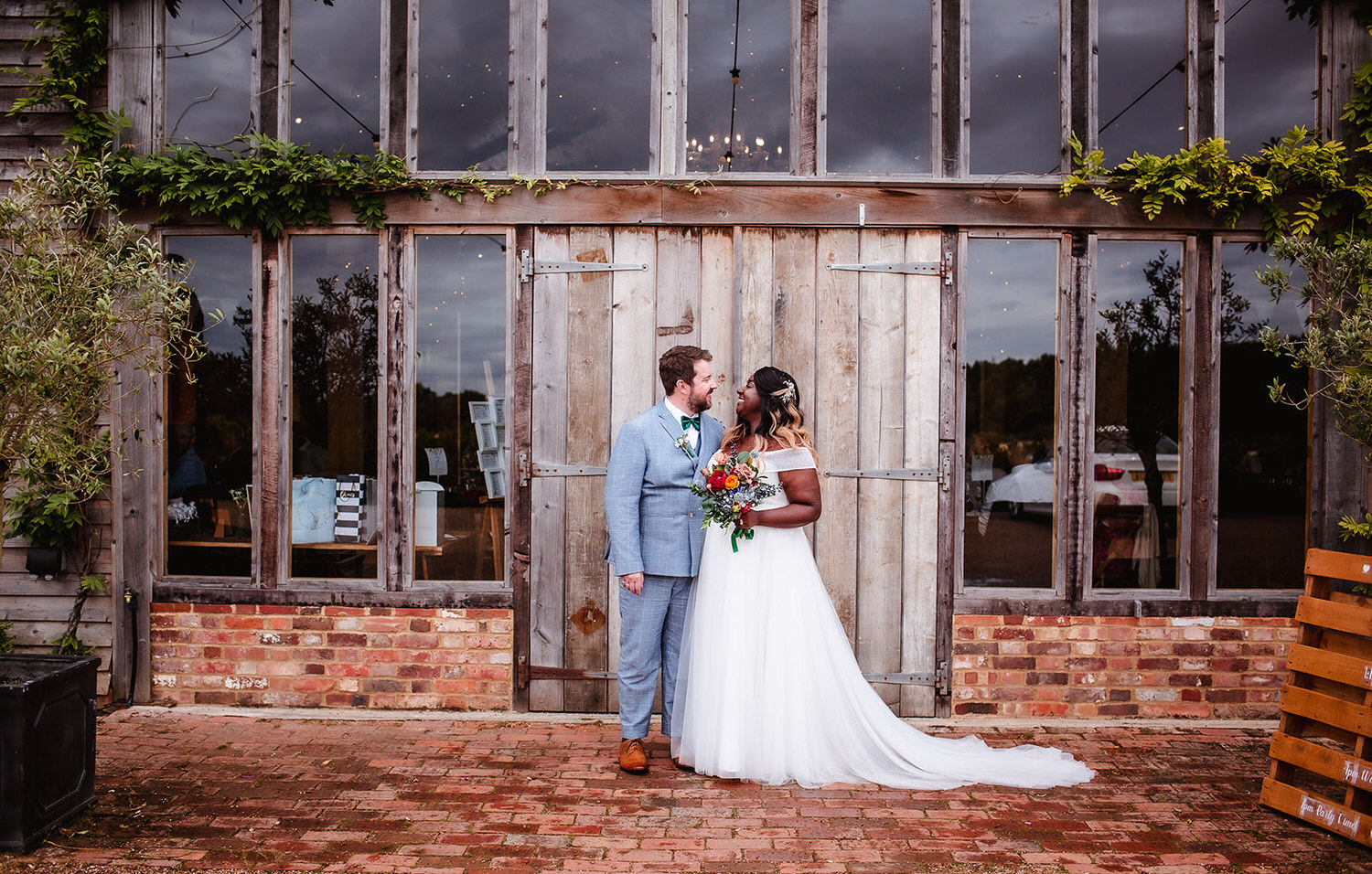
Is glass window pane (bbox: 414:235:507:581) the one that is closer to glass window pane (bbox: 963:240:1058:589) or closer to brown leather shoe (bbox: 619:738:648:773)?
brown leather shoe (bbox: 619:738:648:773)

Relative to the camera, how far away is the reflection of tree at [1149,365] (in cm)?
495

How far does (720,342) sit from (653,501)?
4.05 ft

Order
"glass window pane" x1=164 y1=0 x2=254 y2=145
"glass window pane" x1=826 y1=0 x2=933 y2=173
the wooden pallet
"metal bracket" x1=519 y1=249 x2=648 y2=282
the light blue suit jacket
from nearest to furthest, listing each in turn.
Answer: the wooden pallet → the light blue suit jacket → "metal bracket" x1=519 y1=249 x2=648 y2=282 → "glass window pane" x1=826 y1=0 x2=933 y2=173 → "glass window pane" x1=164 y1=0 x2=254 y2=145

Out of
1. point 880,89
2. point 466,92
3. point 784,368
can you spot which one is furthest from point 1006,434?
point 466,92

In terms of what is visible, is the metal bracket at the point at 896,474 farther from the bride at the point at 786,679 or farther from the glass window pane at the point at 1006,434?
the bride at the point at 786,679

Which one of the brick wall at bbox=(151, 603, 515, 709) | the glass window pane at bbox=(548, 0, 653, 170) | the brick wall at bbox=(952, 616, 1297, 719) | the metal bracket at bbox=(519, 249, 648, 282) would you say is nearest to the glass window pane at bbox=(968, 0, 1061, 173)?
the glass window pane at bbox=(548, 0, 653, 170)

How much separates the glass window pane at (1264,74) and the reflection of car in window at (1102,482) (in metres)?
1.95

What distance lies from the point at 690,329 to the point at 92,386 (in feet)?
9.94

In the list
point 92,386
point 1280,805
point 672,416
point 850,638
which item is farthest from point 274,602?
point 1280,805

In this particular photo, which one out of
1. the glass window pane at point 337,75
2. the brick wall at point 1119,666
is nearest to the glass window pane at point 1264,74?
the brick wall at point 1119,666

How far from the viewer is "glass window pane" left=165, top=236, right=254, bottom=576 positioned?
5.04m

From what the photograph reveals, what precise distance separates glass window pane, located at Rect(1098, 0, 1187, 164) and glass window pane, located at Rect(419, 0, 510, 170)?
3.78 m

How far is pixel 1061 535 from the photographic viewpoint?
492cm

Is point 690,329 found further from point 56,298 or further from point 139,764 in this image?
point 139,764
